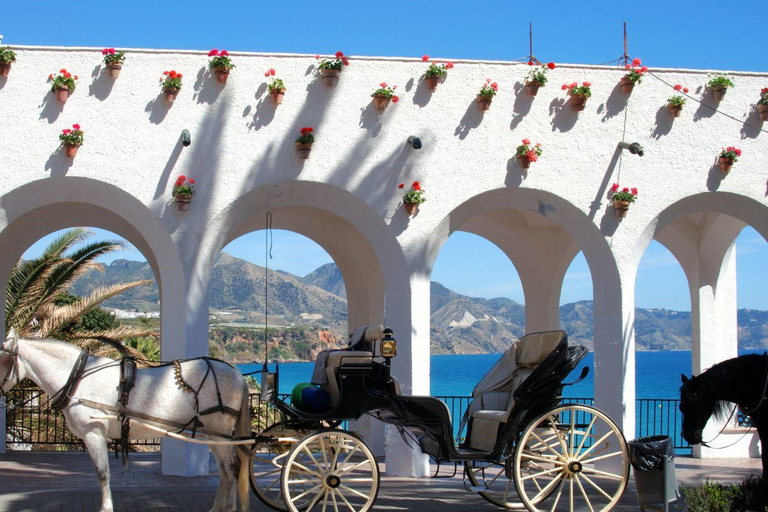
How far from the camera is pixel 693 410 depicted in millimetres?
8305

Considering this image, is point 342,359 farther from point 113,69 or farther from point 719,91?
point 719,91

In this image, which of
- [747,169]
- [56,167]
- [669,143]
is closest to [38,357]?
[56,167]

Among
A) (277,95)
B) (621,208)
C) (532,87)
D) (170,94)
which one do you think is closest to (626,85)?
(532,87)

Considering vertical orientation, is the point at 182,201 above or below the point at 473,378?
above

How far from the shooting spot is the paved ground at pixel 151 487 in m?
9.62

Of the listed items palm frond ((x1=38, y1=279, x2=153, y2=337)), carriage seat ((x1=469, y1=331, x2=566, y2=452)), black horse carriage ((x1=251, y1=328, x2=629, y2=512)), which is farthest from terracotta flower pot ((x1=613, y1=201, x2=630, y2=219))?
palm frond ((x1=38, y1=279, x2=153, y2=337))

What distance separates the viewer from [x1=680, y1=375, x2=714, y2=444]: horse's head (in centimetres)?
825

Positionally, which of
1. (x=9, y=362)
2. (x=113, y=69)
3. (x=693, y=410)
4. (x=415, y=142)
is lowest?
(x=693, y=410)

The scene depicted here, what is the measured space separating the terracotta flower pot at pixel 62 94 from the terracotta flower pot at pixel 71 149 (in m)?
0.61

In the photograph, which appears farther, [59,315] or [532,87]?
[59,315]

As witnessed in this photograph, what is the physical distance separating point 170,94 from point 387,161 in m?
2.96

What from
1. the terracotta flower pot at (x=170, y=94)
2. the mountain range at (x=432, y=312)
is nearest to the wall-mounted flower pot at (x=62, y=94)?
the terracotta flower pot at (x=170, y=94)

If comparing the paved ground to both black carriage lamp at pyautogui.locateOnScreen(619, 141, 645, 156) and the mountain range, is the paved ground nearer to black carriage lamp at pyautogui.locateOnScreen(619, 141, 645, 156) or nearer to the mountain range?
black carriage lamp at pyautogui.locateOnScreen(619, 141, 645, 156)

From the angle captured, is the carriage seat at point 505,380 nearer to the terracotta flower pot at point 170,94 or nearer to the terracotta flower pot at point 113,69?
the terracotta flower pot at point 170,94
